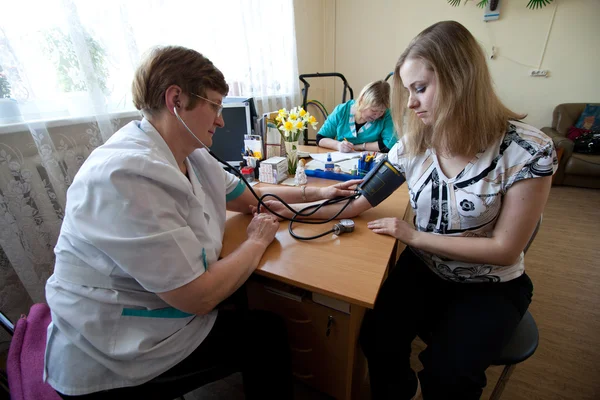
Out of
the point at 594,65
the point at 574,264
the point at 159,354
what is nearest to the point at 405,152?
the point at 159,354

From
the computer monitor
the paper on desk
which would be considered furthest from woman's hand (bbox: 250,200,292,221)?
the paper on desk

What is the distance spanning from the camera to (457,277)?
2.83 feet

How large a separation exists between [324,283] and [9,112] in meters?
1.22

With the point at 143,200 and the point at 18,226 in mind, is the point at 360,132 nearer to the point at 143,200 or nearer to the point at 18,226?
the point at 143,200

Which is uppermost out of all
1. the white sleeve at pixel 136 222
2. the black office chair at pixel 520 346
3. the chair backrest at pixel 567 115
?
the white sleeve at pixel 136 222

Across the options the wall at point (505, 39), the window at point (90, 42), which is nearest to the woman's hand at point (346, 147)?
the window at point (90, 42)

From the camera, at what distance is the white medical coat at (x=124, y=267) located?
549 millimetres

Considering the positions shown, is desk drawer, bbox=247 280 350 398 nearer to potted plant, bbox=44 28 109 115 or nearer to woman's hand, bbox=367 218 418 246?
woman's hand, bbox=367 218 418 246

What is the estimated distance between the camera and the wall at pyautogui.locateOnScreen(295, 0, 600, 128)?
298 centimetres

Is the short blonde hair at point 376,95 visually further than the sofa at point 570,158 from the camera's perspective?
No

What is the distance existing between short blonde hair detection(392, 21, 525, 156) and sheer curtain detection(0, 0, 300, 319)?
3.21 ft

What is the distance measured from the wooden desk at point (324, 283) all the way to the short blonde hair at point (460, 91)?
0.36 meters

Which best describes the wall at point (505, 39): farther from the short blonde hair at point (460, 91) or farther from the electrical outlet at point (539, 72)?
the short blonde hair at point (460, 91)

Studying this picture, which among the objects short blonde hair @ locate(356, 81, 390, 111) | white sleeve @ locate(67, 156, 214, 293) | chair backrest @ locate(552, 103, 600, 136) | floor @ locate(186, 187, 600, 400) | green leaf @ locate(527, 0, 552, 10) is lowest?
floor @ locate(186, 187, 600, 400)
